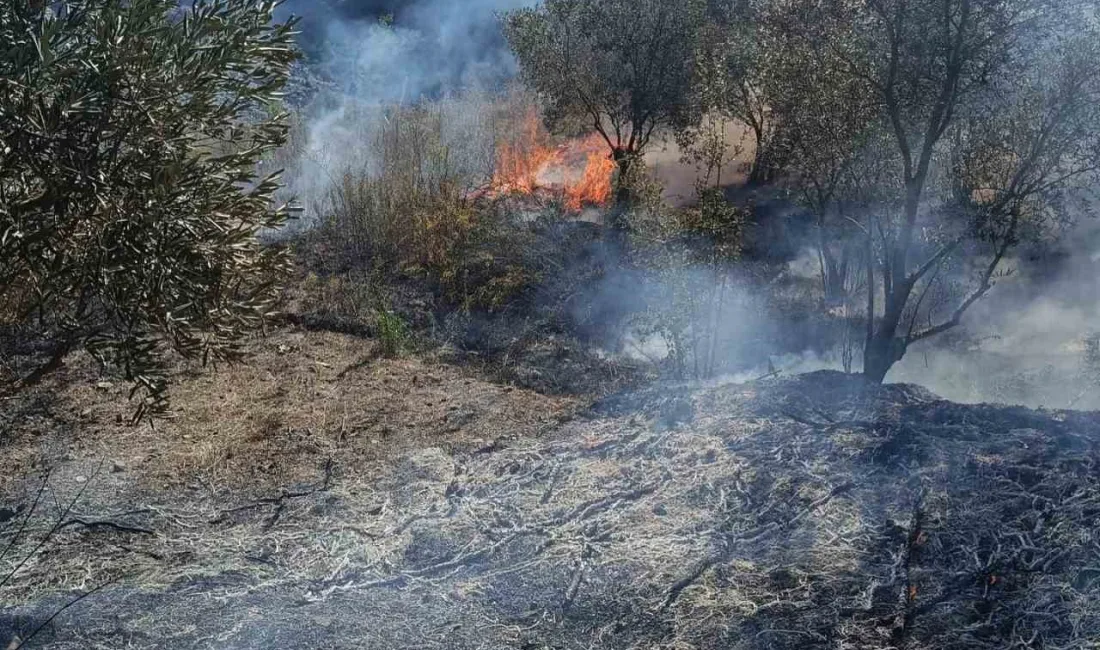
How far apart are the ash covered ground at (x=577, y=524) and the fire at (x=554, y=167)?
21.5ft

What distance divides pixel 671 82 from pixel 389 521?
989 cm

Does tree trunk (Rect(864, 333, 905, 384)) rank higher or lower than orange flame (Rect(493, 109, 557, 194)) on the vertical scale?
lower

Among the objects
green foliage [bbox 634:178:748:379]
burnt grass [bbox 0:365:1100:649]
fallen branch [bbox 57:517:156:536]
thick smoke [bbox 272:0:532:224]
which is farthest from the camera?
thick smoke [bbox 272:0:532:224]

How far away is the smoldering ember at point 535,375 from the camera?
4.68 metres

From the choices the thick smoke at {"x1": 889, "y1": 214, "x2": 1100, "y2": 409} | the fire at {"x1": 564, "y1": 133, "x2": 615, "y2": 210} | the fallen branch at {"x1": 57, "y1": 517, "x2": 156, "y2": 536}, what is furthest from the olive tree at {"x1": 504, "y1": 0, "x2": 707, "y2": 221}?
the fallen branch at {"x1": 57, "y1": 517, "x2": 156, "y2": 536}

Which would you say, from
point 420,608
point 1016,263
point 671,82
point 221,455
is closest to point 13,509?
point 221,455

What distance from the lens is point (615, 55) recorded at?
1427 cm

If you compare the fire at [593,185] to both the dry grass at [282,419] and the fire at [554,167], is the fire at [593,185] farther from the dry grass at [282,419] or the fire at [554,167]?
the dry grass at [282,419]

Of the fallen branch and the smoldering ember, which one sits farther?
the fallen branch

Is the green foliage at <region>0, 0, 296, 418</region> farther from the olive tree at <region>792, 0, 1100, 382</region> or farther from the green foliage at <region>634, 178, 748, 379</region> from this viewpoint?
the green foliage at <region>634, 178, 748, 379</region>

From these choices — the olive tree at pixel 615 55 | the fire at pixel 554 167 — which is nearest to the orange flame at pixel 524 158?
the fire at pixel 554 167

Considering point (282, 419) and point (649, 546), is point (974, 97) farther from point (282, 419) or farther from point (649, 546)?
point (282, 419)

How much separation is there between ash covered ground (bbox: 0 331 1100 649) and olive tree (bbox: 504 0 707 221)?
24.2 feet

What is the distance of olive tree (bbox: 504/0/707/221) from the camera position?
14.1 metres
